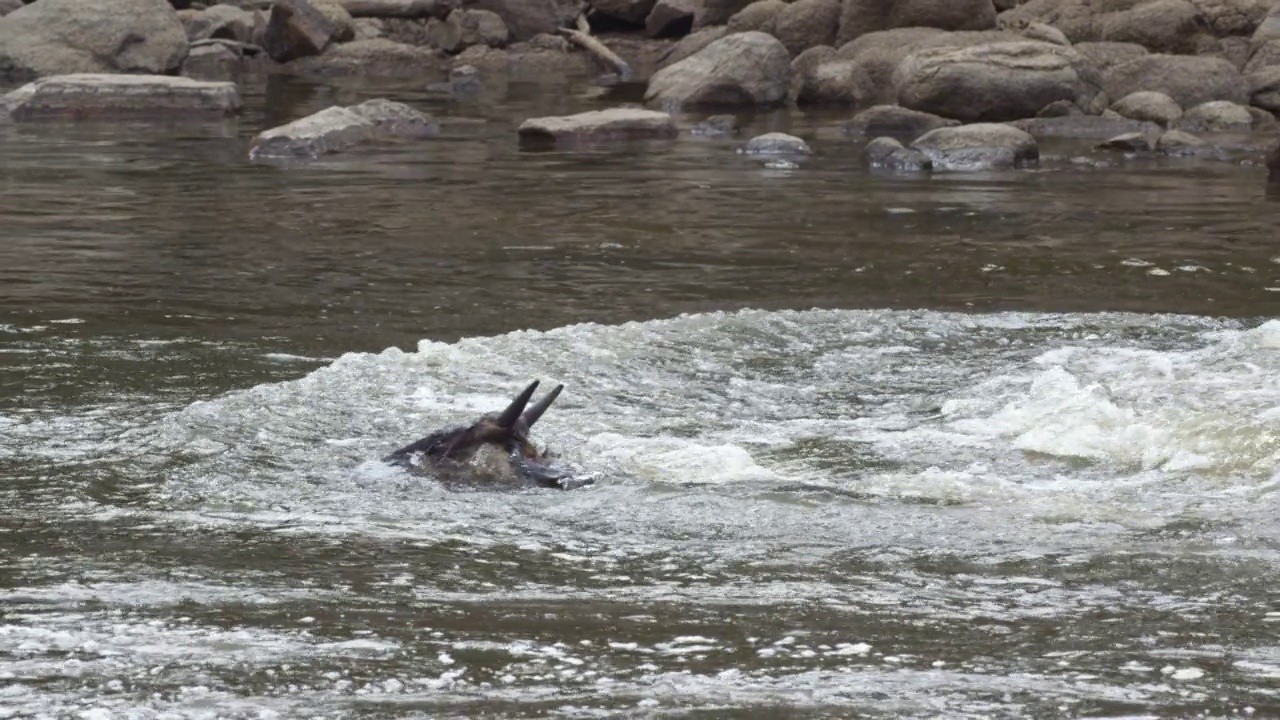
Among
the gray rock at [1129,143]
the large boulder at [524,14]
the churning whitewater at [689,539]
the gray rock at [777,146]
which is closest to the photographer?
the churning whitewater at [689,539]

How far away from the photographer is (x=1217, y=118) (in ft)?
66.7

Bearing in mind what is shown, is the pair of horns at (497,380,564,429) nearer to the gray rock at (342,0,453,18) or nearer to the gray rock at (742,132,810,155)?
the gray rock at (742,132,810,155)

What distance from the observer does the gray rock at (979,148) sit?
17359mm

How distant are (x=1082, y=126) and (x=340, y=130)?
25.5ft

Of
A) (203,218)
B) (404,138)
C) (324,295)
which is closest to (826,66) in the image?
(404,138)

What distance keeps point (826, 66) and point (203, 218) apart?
12280mm

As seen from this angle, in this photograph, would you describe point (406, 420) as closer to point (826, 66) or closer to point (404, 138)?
point (404, 138)

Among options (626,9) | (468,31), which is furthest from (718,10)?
(468,31)

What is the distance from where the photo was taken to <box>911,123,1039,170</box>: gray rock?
17359 mm

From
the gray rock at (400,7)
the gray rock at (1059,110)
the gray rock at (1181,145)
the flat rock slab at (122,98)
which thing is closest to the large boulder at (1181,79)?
the gray rock at (1059,110)

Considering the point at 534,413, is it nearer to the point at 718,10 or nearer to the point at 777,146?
the point at 777,146

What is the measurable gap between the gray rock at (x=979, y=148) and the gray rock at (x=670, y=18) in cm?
1350

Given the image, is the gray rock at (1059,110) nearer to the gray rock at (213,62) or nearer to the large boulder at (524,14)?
the gray rock at (213,62)

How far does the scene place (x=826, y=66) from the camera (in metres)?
24.1
